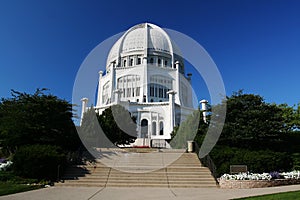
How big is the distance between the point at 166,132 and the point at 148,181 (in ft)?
102

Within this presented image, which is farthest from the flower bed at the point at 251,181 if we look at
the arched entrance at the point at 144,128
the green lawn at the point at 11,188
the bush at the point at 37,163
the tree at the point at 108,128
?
the arched entrance at the point at 144,128

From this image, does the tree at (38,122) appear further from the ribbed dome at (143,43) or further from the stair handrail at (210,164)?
the ribbed dome at (143,43)

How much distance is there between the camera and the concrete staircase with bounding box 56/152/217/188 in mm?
12070

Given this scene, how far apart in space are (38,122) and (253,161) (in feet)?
47.1

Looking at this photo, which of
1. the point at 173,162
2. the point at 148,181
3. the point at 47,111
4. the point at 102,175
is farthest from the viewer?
the point at 47,111

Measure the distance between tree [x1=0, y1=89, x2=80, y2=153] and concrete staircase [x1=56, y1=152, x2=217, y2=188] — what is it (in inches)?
153

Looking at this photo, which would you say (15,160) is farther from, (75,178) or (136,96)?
(136,96)

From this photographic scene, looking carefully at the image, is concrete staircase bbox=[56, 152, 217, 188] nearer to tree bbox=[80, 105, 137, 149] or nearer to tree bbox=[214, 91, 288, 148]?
tree bbox=[214, 91, 288, 148]

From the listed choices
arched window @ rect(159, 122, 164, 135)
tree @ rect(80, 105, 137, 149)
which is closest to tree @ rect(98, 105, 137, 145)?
tree @ rect(80, 105, 137, 149)

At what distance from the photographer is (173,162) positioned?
628 inches

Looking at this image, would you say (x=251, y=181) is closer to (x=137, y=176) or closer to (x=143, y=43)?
(x=137, y=176)

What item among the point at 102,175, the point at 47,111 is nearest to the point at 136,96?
the point at 47,111

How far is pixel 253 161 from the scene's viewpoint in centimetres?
1388

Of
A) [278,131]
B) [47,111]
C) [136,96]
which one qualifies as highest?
[136,96]
